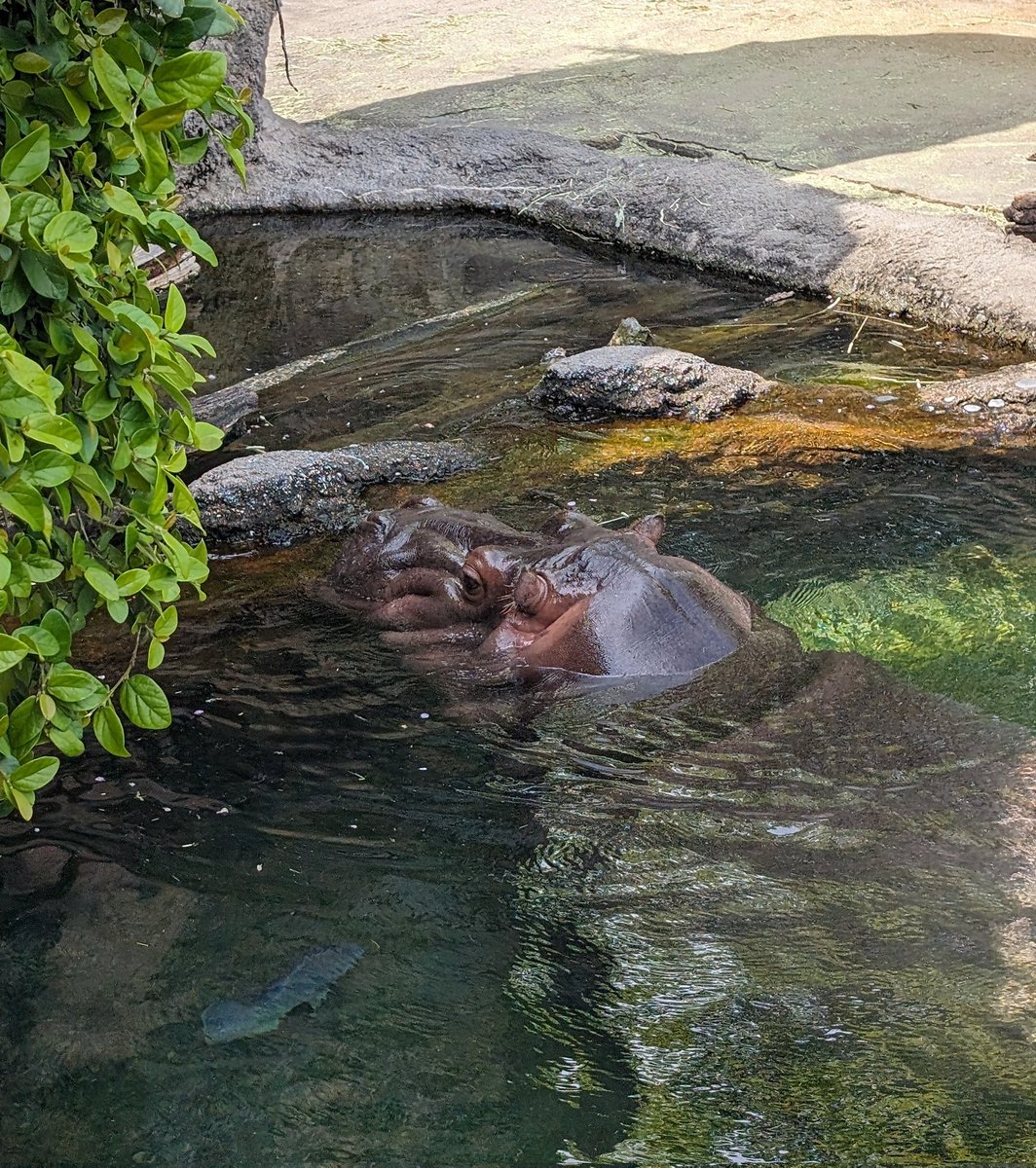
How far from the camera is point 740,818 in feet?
9.99

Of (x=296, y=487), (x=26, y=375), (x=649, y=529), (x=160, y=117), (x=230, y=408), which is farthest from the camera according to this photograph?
(x=230, y=408)

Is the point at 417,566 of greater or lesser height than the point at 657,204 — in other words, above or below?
below

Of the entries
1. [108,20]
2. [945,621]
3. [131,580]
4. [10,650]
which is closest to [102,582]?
[131,580]

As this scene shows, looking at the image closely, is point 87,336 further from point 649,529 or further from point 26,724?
point 649,529

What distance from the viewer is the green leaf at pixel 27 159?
72.6 inches

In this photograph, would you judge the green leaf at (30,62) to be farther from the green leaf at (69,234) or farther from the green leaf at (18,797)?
the green leaf at (18,797)

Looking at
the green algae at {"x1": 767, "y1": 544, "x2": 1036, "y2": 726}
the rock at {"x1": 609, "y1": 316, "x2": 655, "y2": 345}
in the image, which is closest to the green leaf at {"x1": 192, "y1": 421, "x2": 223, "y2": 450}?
the green algae at {"x1": 767, "y1": 544, "x2": 1036, "y2": 726}

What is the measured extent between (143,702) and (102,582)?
0.21 m

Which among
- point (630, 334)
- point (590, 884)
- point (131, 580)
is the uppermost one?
point (131, 580)

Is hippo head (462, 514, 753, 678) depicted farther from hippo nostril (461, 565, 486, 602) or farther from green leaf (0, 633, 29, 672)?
green leaf (0, 633, 29, 672)

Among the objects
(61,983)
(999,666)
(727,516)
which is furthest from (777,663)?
(61,983)

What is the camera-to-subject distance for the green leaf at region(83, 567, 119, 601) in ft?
6.95

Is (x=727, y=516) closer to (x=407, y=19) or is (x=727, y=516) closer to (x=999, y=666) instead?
(x=999, y=666)

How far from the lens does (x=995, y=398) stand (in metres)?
5.75
